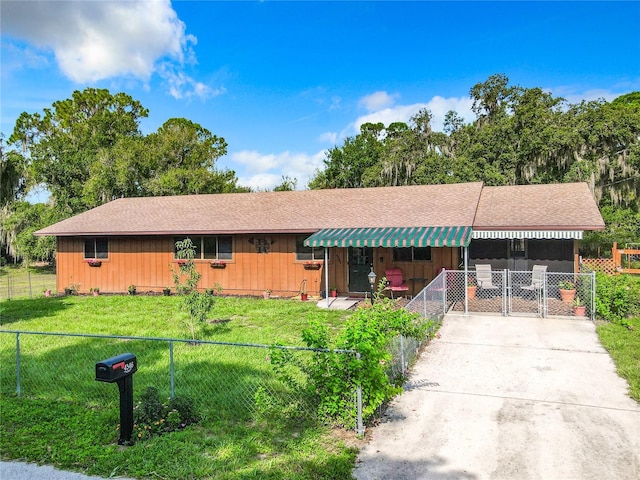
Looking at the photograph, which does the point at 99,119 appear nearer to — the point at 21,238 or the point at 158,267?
the point at 21,238

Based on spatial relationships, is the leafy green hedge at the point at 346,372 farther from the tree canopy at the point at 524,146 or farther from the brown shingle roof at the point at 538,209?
the tree canopy at the point at 524,146

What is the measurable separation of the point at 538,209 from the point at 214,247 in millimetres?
11388

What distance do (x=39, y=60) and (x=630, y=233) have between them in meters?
27.4

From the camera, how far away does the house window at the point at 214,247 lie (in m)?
16.4

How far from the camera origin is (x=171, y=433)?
16.6 feet

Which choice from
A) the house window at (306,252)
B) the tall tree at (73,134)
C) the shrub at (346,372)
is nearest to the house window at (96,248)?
the house window at (306,252)

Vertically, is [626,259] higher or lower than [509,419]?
higher

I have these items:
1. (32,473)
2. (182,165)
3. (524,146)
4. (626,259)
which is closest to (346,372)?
(32,473)

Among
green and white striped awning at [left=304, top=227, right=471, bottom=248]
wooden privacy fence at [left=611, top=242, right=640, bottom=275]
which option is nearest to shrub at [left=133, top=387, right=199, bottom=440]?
green and white striped awning at [left=304, top=227, right=471, bottom=248]

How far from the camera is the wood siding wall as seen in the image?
582 inches

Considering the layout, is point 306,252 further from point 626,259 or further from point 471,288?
point 626,259

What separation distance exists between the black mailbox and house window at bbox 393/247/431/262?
10812 millimetres

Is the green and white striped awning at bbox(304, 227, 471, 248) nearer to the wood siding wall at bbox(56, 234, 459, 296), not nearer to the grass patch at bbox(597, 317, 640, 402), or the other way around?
the wood siding wall at bbox(56, 234, 459, 296)

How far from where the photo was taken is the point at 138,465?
4.34 meters
